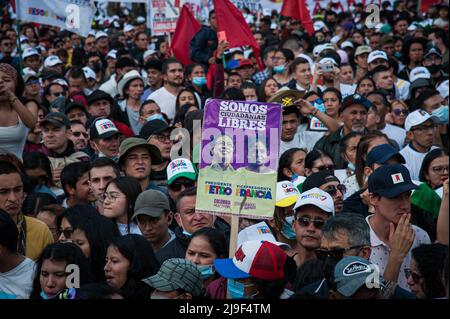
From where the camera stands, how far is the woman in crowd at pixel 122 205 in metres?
6.20

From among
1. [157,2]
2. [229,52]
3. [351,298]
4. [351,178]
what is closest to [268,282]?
[351,298]

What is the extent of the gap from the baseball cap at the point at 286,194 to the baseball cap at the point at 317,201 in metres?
0.45

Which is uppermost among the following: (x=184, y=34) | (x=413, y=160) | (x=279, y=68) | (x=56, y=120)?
(x=184, y=34)

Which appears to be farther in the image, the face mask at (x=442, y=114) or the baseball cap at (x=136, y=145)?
the face mask at (x=442, y=114)

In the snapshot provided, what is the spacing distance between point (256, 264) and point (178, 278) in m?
0.42

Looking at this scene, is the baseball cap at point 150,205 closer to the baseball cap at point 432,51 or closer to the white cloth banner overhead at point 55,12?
the white cloth banner overhead at point 55,12

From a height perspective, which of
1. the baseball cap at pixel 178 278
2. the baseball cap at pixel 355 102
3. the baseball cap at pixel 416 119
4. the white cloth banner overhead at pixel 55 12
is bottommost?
the baseball cap at pixel 178 278

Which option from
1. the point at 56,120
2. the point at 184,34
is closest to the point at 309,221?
the point at 56,120

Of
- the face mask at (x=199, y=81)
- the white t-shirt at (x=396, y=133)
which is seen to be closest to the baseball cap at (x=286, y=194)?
the white t-shirt at (x=396, y=133)

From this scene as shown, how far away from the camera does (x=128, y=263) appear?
16.9 ft

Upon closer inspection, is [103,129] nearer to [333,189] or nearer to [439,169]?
[333,189]

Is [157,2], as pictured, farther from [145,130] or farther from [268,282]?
[268,282]

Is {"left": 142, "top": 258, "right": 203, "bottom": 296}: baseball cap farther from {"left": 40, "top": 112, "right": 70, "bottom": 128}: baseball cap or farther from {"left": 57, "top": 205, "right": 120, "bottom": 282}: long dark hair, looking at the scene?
{"left": 40, "top": 112, "right": 70, "bottom": 128}: baseball cap

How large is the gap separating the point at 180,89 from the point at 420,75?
11.7 ft
